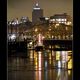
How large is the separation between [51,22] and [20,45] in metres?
15.2

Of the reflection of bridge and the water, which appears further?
the reflection of bridge

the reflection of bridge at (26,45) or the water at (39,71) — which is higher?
the reflection of bridge at (26,45)

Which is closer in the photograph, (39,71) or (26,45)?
(39,71)

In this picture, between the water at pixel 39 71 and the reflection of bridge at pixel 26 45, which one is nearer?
the water at pixel 39 71

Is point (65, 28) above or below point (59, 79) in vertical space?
above

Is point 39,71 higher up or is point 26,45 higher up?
point 26,45

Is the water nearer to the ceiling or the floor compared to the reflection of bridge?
nearer to the floor
